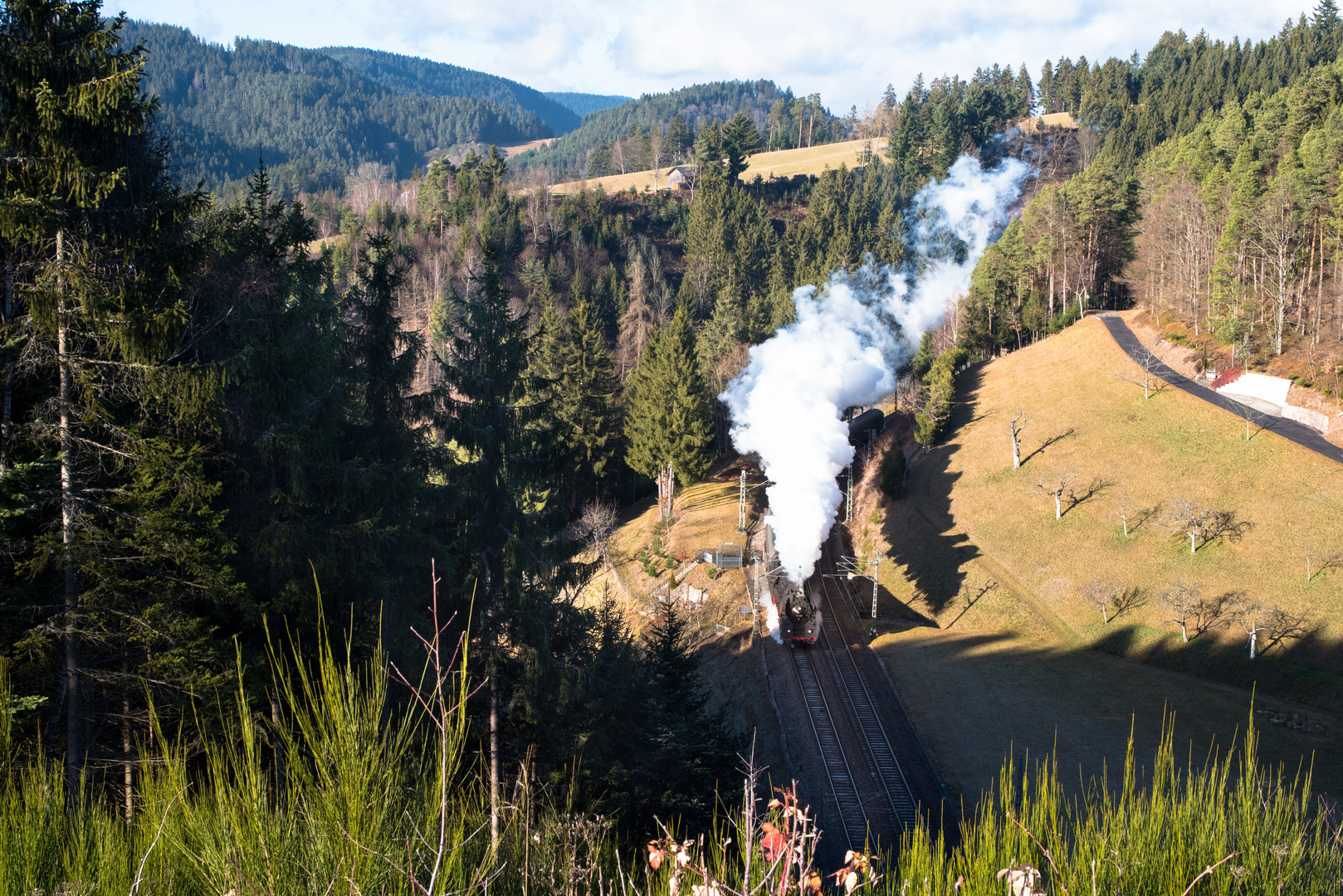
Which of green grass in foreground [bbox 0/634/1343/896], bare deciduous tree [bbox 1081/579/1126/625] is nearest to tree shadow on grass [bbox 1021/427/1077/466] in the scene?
bare deciduous tree [bbox 1081/579/1126/625]

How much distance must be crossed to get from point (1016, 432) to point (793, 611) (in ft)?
79.5

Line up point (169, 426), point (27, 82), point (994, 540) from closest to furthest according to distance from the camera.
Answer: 1. point (27, 82)
2. point (169, 426)
3. point (994, 540)

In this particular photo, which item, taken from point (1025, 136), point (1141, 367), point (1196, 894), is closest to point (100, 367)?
point (1196, 894)

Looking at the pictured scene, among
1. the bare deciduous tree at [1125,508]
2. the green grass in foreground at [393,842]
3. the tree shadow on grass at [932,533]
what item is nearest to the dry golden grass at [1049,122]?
the tree shadow on grass at [932,533]

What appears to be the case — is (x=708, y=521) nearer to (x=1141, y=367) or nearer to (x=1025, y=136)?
(x=1141, y=367)

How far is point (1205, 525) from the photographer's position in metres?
35.9

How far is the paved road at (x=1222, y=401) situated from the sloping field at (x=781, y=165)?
76.0 meters

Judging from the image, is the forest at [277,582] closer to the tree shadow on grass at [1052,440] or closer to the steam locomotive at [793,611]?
the steam locomotive at [793,611]

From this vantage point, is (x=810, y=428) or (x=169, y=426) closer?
(x=169, y=426)

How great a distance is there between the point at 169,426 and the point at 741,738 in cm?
1966

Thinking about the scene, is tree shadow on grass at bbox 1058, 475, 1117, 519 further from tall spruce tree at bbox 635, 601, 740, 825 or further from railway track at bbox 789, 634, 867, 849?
tall spruce tree at bbox 635, 601, 740, 825

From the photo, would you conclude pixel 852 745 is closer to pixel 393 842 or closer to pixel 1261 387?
pixel 393 842

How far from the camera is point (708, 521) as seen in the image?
49.6m

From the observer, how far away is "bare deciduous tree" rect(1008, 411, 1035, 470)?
154 ft
